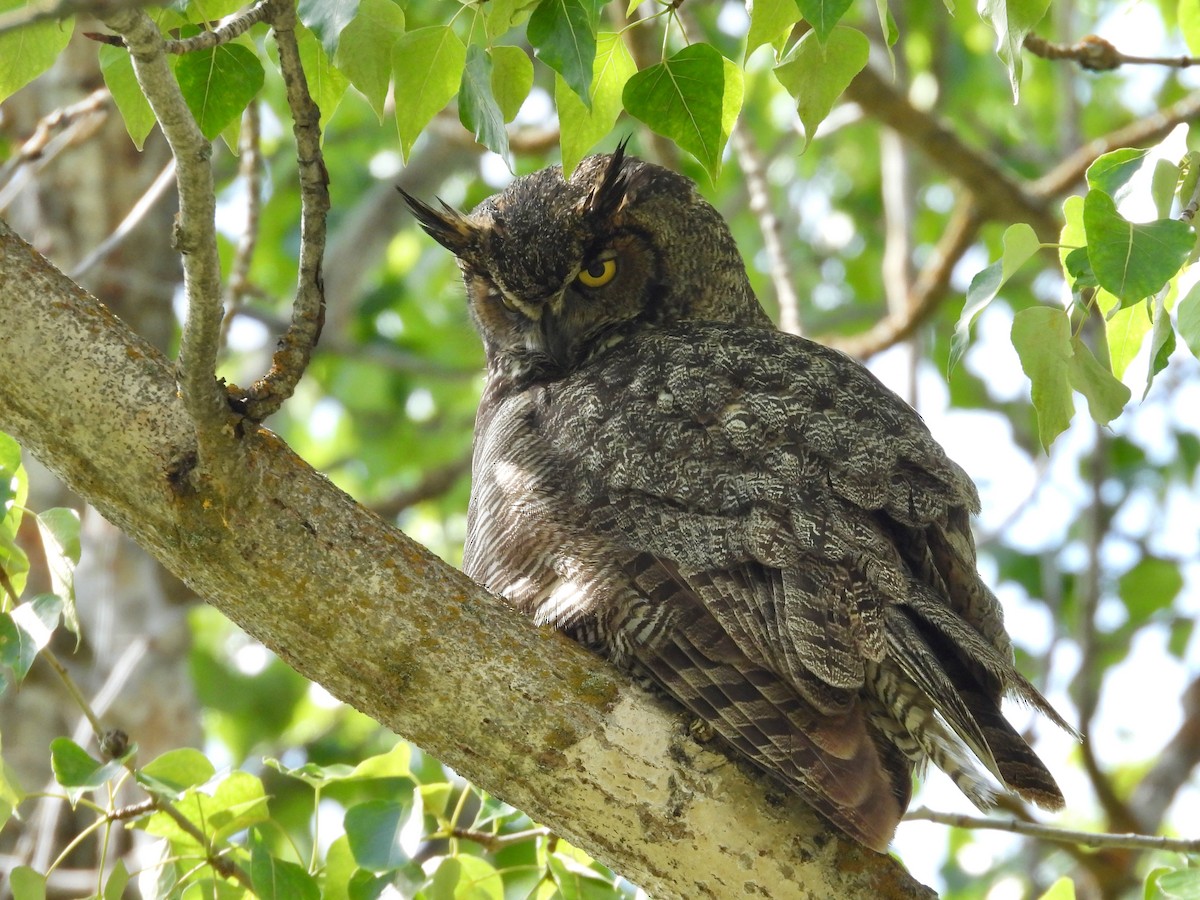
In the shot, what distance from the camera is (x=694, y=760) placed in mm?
2158

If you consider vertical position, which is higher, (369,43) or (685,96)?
(685,96)

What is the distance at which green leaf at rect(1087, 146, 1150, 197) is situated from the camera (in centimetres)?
180

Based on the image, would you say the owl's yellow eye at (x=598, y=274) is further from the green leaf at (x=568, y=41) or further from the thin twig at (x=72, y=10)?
the thin twig at (x=72, y=10)

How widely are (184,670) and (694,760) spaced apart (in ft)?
10.3

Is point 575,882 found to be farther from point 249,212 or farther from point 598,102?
point 249,212

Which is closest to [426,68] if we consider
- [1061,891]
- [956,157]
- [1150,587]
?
[1061,891]

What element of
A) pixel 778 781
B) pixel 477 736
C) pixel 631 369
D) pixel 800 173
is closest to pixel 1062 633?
pixel 800 173

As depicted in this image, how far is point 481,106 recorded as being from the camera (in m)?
1.92

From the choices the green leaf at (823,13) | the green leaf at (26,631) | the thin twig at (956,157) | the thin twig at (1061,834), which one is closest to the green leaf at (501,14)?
the green leaf at (823,13)

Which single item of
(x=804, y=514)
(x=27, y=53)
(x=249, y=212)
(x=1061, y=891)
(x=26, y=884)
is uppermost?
(x=249, y=212)

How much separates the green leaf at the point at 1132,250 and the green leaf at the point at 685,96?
570 millimetres

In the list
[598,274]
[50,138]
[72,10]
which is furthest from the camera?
[50,138]

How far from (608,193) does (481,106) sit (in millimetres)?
1380

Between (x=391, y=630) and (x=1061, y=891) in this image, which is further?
(x=1061, y=891)
